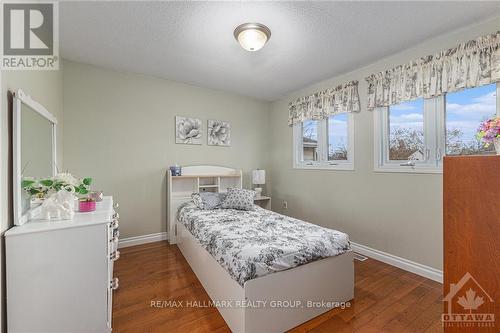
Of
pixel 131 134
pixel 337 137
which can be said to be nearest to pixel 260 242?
pixel 337 137

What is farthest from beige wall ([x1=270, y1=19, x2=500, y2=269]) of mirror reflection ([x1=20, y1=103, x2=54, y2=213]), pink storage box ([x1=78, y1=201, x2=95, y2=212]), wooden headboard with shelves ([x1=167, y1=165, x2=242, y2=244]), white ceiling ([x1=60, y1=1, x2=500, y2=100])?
mirror reflection ([x1=20, y1=103, x2=54, y2=213])

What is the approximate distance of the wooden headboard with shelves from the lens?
342 centimetres

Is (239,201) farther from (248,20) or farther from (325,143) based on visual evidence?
(248,20)

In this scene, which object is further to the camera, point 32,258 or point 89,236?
point 89,236

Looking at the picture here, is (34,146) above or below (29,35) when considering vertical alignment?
below

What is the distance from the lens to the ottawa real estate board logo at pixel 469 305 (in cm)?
124

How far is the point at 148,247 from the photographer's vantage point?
10.6 ft

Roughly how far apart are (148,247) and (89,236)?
1.98m

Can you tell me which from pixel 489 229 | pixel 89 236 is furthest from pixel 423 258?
pixel 89 236

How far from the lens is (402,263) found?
2.56 metres

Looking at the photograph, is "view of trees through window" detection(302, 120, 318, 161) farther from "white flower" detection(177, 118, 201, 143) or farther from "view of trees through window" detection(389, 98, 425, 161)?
"white flower" detection(177, 118, 201, 143)

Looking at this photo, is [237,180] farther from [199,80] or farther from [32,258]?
[32,258]

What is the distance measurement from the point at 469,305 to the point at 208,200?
265 centimetres

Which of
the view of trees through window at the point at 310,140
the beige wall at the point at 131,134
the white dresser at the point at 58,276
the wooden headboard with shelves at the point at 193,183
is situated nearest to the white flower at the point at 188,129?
the beige wall at the point at 131,134
